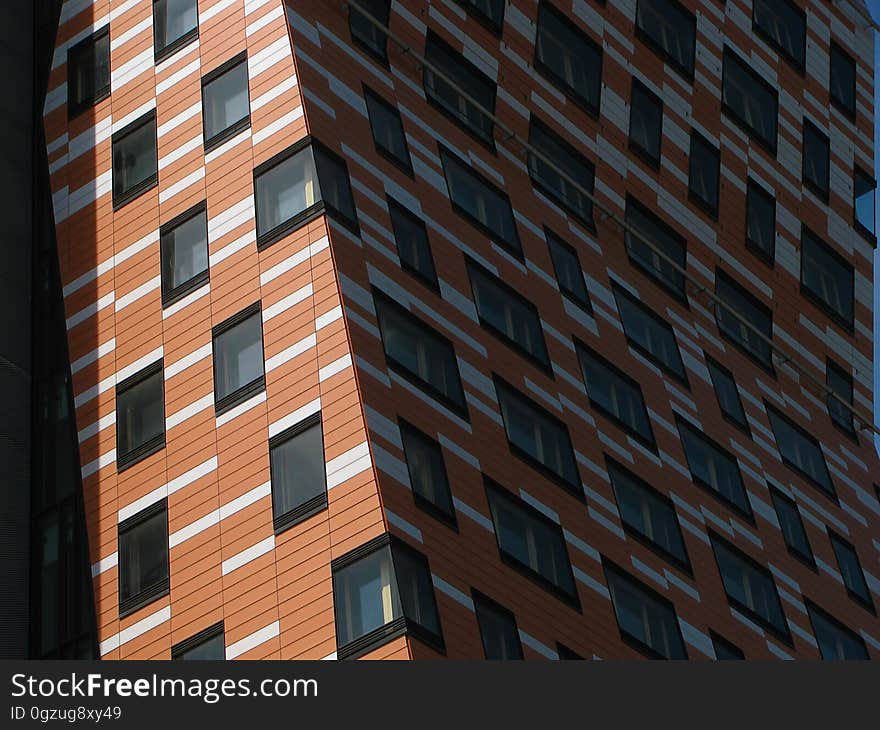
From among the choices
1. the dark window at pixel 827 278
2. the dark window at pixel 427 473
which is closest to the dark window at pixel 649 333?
the dark window at pixel 827 278

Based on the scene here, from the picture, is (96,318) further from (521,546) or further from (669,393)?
(669,393)

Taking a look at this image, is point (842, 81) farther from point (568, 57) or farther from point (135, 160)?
point (135, 160)

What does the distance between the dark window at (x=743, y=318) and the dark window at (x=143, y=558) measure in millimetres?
23118

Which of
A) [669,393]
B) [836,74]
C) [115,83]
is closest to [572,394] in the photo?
[669,393]

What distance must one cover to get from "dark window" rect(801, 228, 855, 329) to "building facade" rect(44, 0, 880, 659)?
23 centimetres

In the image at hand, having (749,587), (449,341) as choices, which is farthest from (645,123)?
(449,341)

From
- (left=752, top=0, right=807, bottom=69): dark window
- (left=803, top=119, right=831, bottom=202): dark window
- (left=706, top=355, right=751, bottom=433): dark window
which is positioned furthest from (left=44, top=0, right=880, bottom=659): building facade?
(left=752, top=0, right=807, bottom=69): dark window

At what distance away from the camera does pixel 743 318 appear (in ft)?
227

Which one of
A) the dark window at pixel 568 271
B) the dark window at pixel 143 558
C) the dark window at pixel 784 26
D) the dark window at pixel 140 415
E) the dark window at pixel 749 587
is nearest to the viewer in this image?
the dark window at pixel 143 558

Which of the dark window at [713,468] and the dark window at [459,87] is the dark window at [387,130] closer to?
the dark window at [459,87]

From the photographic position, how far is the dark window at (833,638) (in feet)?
207

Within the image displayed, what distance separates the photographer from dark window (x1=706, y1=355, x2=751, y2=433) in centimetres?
6612

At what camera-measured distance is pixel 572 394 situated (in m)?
58.9

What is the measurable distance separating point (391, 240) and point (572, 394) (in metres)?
7.33
